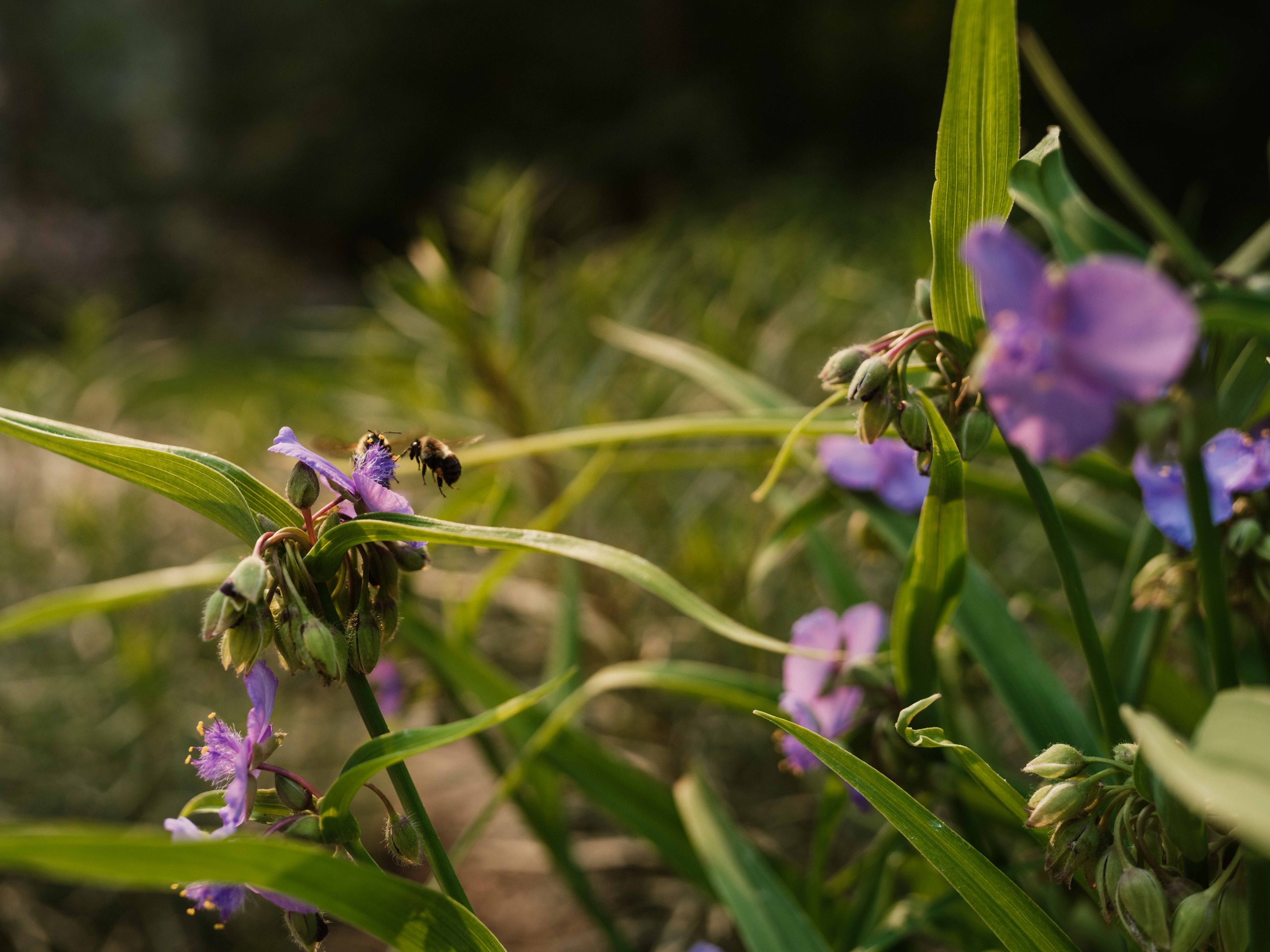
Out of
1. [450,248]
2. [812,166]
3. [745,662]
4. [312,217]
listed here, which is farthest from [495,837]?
[312,217]

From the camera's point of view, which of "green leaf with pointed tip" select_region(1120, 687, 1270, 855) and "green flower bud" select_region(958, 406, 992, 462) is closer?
"green leaf with pointed tip" select_region(1120, 687, 1270, 855)

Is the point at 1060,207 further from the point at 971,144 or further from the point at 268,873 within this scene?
the point at 268,873

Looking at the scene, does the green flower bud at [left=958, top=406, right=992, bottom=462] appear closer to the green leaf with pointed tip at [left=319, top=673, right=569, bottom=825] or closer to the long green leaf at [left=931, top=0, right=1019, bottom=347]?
the long green leaf at [left=931, top=0, right=1019, bottom=347]

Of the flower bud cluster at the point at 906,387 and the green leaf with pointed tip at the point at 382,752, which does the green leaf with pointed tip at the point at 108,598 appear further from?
the flower bud cluster at the point at 906,387

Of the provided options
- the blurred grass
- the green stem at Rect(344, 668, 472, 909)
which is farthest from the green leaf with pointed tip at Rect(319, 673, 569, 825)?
the blurred grass

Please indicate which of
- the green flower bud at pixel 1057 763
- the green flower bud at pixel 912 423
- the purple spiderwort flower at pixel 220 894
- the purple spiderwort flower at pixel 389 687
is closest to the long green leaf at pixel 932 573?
the green flower bud at pixel 912 423

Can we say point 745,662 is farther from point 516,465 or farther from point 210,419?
point 210,419
